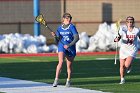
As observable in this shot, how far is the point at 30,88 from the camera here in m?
18.7

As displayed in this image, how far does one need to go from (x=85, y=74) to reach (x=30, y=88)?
17.6ft

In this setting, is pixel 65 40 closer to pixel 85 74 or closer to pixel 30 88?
pixel 30 88

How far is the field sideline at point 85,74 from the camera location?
19469 millimetres

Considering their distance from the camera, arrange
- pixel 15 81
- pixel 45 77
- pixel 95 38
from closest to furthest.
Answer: pixel 15 81, pixel 45 77, pixel 95 38

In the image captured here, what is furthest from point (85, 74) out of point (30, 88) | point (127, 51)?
point (30, 88)

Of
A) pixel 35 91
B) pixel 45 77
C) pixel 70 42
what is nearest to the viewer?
pixel 35 91

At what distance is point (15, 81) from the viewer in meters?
20.9

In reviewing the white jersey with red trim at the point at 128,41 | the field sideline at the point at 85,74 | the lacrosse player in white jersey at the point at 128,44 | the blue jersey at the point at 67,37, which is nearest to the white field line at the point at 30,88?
the field sideline at the point at 85,74

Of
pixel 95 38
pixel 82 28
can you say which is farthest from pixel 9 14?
pixel 95 38

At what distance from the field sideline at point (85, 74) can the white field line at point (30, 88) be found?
2.20 feet

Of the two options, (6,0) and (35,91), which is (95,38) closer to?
(6,0)

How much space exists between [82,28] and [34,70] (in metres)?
20.8

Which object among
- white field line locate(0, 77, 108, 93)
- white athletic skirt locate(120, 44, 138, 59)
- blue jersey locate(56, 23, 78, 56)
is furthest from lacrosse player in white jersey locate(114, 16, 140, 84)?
white field line locate(0, 77, 108, 93)

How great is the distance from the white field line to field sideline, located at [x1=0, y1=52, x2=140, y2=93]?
0.67 m
